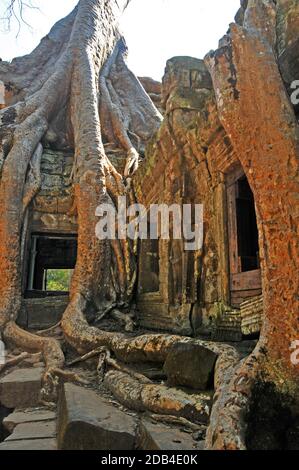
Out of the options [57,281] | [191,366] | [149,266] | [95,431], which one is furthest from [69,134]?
[57,281]

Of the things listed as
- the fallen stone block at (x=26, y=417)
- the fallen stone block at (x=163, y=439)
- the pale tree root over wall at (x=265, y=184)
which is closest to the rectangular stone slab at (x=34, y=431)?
the fallen stone block at (x=26, y=417)

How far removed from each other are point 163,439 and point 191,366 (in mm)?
505

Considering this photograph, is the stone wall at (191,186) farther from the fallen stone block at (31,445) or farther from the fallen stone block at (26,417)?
the fallen stone block at (31,445)

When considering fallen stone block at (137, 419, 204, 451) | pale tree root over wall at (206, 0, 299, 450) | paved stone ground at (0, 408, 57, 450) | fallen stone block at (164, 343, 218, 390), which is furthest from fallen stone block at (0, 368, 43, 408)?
pale tree root over wall at (206, 0, 299, 450)

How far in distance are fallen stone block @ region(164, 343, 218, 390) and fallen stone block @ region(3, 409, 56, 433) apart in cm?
99

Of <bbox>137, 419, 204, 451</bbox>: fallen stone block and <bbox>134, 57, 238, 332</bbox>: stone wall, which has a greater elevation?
<bbox>134, 57, 238, 332</bbox>: stone wall

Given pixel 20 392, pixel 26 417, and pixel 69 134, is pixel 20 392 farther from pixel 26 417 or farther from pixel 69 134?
pixel 69 134

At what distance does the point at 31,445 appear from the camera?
173 cm

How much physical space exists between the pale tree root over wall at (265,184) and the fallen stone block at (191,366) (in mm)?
275

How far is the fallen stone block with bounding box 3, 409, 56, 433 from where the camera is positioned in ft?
7.44

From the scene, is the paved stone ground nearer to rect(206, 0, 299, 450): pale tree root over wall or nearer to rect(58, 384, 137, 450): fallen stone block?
rect(58, 384, 137, 450): fallen stone block

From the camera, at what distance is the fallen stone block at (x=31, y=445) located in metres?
1.68

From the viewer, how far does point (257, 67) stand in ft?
5.87
